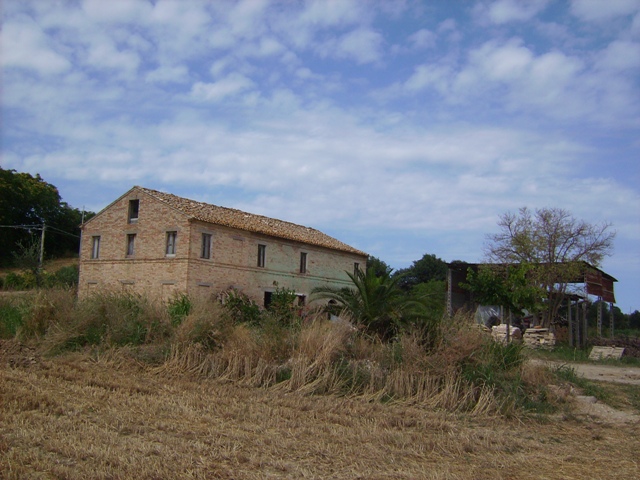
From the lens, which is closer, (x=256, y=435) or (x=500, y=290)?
(x=256, y=435)

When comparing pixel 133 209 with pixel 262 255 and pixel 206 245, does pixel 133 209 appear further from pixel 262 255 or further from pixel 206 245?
pixel 262 255

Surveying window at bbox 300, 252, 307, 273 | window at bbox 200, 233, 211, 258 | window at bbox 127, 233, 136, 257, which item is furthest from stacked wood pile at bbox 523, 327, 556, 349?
window at bbox 127, 233, 136, 257

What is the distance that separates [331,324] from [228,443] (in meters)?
6.16

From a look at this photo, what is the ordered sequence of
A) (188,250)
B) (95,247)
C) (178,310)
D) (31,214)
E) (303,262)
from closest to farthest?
(178,310)
(188,250)
(95,247)
(303,262)
(31,214)

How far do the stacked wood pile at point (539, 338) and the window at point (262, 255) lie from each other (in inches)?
690

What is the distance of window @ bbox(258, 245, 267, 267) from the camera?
38.1 metres

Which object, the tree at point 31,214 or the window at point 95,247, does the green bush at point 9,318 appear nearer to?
the window at point 95,247

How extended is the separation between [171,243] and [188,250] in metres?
1.92

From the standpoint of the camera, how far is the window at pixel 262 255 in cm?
3809

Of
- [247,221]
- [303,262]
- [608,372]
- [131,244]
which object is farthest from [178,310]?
[303,262]

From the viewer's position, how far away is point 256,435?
6941 millimetres

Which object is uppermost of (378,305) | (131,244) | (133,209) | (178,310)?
(133,209)

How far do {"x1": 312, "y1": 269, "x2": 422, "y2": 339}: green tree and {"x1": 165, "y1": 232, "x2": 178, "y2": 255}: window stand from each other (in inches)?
730

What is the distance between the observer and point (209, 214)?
3628 cm
